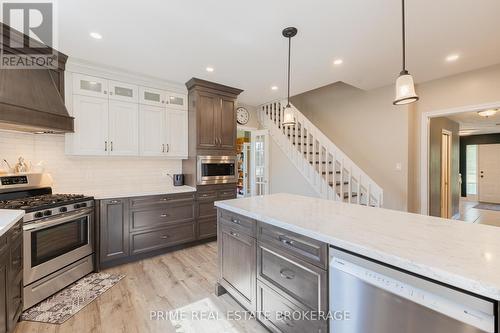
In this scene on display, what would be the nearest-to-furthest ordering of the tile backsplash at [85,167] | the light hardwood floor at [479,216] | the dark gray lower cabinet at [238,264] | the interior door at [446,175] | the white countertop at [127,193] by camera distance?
the dark gray lower cabinet at [238,264], the tile backsplash at [85,167], the white countertop at [127,193], the interior door at [446,175], the light hardwood floor at [479,216]

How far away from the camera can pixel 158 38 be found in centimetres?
240

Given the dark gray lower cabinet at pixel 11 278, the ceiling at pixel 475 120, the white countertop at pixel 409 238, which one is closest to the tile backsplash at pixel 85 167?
the dark gray lower cabinet at pixel 11 278

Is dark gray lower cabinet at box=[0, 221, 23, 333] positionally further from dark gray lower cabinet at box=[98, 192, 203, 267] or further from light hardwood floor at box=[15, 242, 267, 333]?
dark gray lower cabinet at box=[98, 192, 203, 267]

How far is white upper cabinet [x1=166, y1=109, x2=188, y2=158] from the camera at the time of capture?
3.62m

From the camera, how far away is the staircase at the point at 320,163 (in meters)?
3.58

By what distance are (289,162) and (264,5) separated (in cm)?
304

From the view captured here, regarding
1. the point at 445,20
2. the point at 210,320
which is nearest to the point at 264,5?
the point at 445,20

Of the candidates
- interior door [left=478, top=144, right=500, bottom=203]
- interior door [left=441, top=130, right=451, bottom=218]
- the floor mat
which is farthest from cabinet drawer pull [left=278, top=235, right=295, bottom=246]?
interior door [left=478, top=144, right=500, bottom=203]

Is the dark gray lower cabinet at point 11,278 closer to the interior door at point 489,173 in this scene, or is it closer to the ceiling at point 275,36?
the ceiling at point 275,36

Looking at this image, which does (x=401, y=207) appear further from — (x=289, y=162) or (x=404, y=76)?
(x=404, y=76)

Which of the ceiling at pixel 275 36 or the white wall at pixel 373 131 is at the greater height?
the ceiling at pixel 275 36

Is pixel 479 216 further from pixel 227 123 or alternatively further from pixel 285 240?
pixel 285 240

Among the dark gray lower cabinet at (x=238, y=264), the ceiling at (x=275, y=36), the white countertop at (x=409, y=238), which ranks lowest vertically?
the dark gray lower cabinet at (x=238, y=264)

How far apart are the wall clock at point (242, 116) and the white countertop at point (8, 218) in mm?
3664
